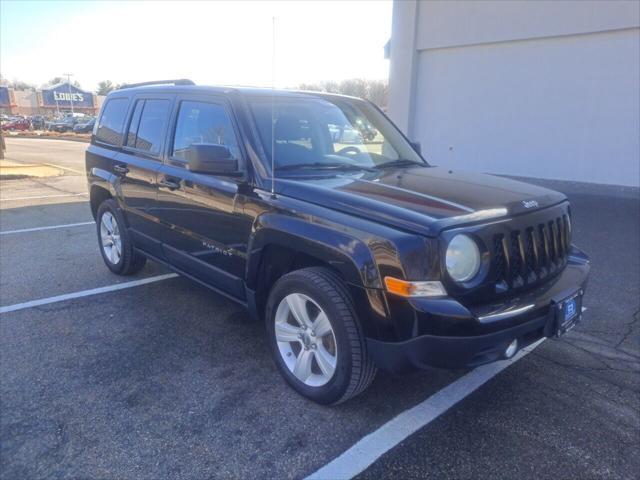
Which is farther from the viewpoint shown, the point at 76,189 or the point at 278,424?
the point at 76,189

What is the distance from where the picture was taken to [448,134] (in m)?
13.0

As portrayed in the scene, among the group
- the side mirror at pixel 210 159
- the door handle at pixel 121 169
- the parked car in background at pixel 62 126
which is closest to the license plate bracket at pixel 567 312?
the side mirror at pixel 210 159

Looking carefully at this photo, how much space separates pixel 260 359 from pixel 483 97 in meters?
10.4

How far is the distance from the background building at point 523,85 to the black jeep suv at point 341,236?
310 inches

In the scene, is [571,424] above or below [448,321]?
below

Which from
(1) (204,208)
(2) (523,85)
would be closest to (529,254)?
(1) (204,208)

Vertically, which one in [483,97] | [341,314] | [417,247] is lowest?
[341,314]

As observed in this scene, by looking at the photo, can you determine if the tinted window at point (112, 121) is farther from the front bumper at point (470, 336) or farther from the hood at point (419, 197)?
the front bumper at point (470, 336)

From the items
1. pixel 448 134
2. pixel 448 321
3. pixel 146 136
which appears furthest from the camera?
pixel 448 134

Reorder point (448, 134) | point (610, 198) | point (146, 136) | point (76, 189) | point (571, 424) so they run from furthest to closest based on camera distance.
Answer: point (448, 134)
point (76, 189)
point (610, 198)
point (146, 136)
point (571, 424)

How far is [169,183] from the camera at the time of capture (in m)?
4.05

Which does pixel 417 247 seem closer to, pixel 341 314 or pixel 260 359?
pixel 341 314

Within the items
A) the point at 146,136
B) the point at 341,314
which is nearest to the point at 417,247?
the point at 341,314

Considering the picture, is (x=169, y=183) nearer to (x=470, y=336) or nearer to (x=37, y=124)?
(x=470, y=336)
